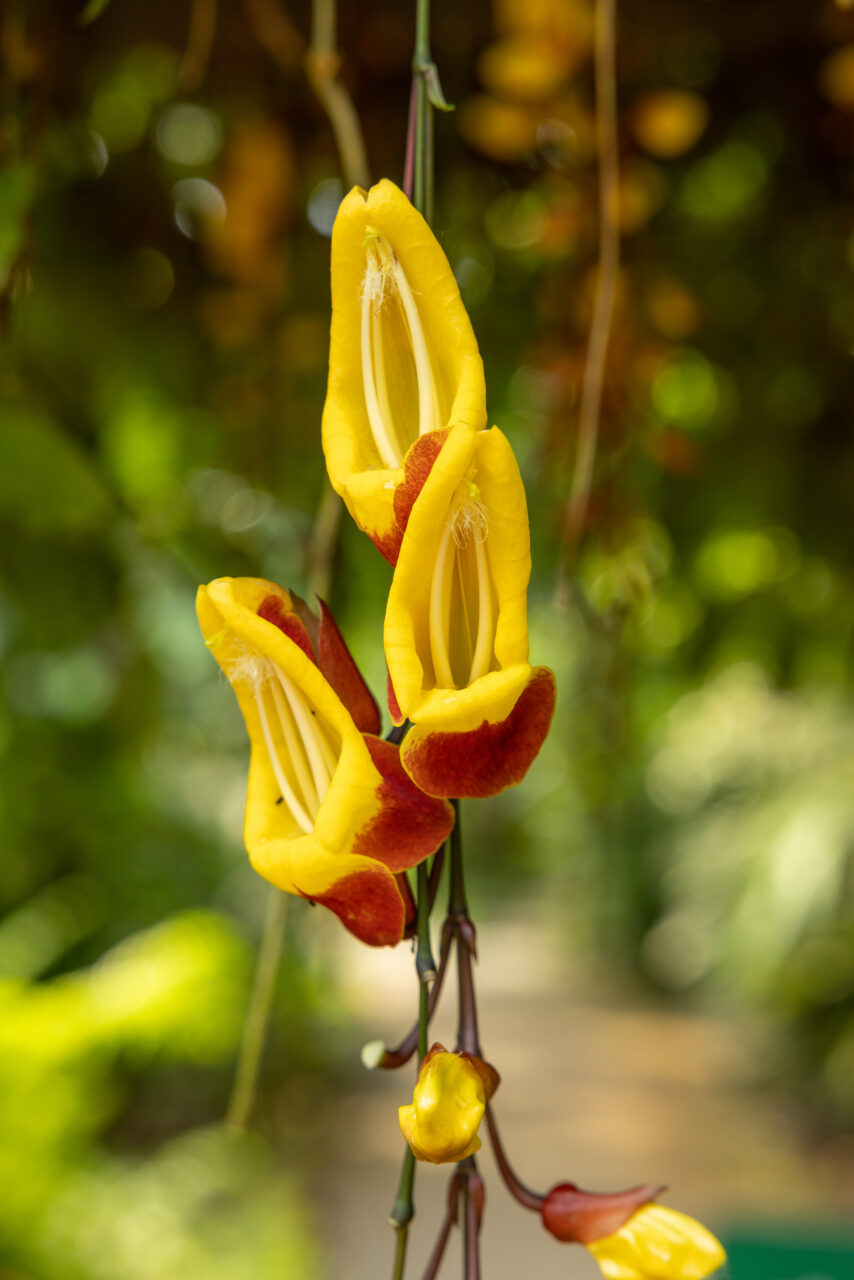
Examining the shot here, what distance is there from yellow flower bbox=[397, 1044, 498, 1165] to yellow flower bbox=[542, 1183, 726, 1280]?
7cm

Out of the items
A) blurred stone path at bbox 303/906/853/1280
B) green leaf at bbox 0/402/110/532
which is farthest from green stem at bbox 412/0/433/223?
blurred stone path at bbox 303/906/853/1280

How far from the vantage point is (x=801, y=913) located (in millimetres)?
2814

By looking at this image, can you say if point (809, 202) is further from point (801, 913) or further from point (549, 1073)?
point (549, 1073)

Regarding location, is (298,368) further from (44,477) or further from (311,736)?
(311,736)

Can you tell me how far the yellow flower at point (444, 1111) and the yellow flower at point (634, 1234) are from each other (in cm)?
7

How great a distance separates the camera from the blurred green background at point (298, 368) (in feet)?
3.32

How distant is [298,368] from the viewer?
4.06 ft

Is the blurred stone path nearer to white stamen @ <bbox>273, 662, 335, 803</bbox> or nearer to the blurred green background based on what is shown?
the blurred green background

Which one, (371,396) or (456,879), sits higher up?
(371,396)

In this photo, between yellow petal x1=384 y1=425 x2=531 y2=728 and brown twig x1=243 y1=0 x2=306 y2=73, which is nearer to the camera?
yellow petal x1=384 y1=425 x2=531 y2=728

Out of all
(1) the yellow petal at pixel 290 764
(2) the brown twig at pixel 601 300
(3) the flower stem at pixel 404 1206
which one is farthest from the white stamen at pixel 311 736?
(2) the brown twig at pixel 601 300

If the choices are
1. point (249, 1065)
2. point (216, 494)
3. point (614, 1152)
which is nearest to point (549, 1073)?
point (614, 1152)

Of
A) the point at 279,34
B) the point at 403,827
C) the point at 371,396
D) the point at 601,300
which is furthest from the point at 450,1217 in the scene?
the point at 279,34

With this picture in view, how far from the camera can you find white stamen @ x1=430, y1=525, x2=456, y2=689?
0.90 feet
